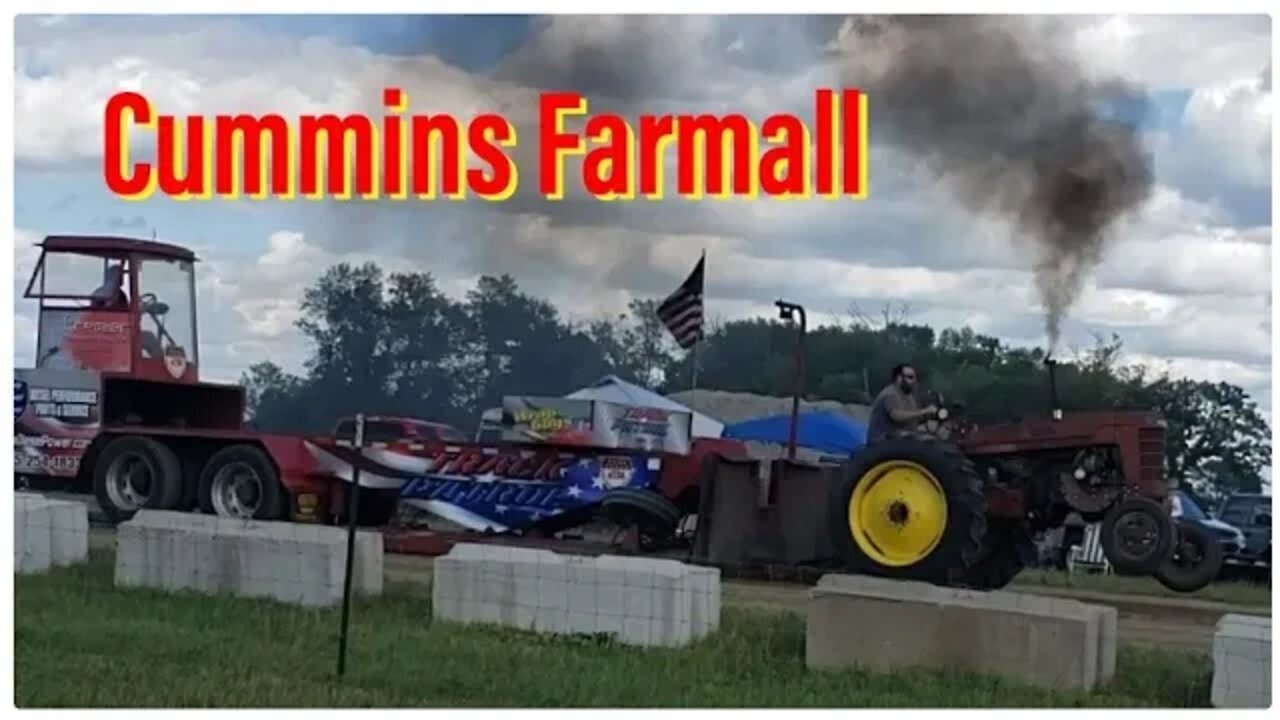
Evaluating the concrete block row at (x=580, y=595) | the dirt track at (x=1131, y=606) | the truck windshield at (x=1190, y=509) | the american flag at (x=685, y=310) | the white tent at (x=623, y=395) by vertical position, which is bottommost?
the dirt track at (x=1131, y=606)

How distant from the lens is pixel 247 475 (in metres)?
14.6

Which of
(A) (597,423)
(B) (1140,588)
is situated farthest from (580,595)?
(B) (1140,588)

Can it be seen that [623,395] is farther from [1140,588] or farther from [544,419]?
[1140,588]

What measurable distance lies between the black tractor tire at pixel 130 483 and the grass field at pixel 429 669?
4.40 meters

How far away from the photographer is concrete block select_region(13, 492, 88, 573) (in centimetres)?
1189

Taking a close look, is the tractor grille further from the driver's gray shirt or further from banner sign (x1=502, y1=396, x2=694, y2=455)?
banner sign (x1=502, y1=396, x2=694, y2=455)

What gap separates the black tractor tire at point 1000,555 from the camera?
11.6 metres

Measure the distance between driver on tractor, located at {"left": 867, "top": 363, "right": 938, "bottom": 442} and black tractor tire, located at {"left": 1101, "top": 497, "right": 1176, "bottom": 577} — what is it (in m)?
Result: 1.20

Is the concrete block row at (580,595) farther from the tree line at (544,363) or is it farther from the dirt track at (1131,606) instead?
the tree line at (544,363)

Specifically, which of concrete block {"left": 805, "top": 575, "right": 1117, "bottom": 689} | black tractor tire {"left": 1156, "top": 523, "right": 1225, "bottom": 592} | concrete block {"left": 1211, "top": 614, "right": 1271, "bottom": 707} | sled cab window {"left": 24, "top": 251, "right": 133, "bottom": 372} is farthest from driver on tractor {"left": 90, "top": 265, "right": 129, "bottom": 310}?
concrete block {"left": 1211, "top": 614, "right": 1271, "bottom": 707}

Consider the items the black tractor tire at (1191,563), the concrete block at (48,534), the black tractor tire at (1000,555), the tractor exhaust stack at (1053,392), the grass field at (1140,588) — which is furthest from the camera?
the grass field at (1140,588)

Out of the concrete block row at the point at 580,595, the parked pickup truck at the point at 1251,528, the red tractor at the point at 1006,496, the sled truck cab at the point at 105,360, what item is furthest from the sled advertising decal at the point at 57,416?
the parked pickup truck at the point at 1251,528

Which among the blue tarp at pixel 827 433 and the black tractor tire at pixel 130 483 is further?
the blue tarp at pixel 827 433

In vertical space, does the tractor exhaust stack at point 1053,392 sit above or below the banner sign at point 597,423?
above
